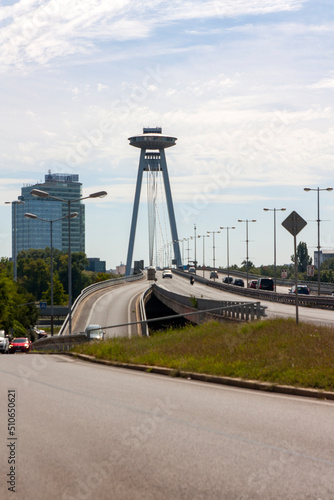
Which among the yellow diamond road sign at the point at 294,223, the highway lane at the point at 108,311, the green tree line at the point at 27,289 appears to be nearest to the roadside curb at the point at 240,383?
the yellow diamond road sign at the point at 294,223

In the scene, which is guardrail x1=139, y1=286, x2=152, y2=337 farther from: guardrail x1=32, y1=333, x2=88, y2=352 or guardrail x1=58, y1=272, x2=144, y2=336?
guardrail x1=58, y1=272, x2=144, y2=336

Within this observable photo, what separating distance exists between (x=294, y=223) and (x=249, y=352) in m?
4.32

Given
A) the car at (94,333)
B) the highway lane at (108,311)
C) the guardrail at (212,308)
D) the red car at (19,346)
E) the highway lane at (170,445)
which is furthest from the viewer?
the highway lane at (108,311)

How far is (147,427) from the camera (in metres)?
9.58

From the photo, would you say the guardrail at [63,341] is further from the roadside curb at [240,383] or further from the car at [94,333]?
the roadside curb at [240,383]

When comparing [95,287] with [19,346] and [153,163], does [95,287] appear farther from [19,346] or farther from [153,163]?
[153,163]

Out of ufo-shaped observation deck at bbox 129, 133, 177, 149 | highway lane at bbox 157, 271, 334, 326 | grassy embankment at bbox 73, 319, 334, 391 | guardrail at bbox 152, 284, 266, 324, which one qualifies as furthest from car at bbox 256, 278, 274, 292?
ufo-shaped observation deck at bbox 129, 133, 177, 149

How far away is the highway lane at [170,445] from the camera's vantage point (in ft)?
21.6

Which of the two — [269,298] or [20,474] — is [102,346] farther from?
[269,298]

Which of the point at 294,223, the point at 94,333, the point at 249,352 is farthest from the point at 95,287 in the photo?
the point at 249,352

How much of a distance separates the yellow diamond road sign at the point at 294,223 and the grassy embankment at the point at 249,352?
8.64 feet

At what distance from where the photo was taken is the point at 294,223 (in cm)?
1969

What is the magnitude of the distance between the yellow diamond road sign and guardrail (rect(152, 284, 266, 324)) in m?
7.22

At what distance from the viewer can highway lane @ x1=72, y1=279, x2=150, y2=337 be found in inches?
2099
